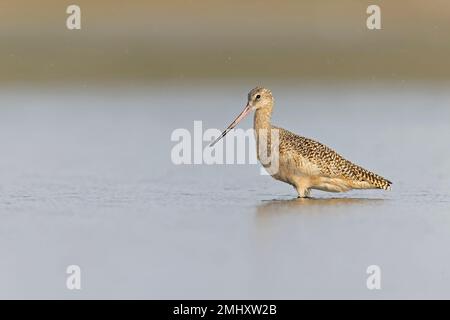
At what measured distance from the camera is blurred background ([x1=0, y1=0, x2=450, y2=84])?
13.4 m

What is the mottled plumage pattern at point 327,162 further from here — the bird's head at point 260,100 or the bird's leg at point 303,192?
the bird's head at point 260,100

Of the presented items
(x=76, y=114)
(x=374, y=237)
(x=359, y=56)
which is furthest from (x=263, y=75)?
(x=374, y=237)

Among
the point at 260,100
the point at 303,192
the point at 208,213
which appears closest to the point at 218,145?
the point at 260,100

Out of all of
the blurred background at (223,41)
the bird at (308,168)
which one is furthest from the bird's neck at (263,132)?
the blurred background at (223,41)

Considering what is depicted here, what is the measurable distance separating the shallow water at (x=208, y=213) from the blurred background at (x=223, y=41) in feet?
6.75

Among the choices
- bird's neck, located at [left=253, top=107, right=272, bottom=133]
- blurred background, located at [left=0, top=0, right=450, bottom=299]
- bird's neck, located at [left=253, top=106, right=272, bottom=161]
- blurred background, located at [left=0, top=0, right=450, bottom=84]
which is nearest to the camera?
blurred background, located at [left=0, top=0, right=450, bottom=299]

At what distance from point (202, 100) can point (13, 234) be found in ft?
18.0

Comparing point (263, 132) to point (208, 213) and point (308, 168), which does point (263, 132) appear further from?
point (208, 213)

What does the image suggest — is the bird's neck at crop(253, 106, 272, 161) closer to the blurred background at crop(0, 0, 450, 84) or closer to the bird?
the bird

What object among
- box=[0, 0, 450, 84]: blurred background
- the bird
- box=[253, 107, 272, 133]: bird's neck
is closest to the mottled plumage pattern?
the bird

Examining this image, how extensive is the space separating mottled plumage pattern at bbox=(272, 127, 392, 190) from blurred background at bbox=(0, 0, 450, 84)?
5542 mm

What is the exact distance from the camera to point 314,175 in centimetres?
751

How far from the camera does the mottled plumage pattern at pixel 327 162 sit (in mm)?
7508

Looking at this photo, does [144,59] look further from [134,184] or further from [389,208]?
[389,208]
